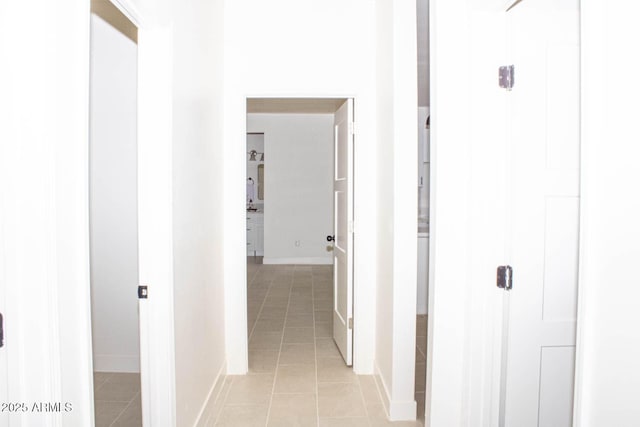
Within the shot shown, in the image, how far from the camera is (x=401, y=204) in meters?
2.65

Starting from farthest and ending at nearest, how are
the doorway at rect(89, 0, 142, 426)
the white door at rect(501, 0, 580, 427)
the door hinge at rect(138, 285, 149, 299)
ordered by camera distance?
the doorway at rect(89, 0, 142, 426)
the door hinge at rect(138, 285, 149, 299)
the white door at rect(501, 0, 580, 427)

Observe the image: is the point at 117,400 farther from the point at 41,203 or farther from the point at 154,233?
the point at 41,203

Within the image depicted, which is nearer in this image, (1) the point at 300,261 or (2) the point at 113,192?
(2) the point at 113,192

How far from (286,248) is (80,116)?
7387mm

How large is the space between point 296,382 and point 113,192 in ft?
7.06

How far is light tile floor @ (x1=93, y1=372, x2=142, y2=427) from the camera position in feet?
8.78

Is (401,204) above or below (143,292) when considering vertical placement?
above

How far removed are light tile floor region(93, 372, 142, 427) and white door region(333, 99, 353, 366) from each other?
1695mm

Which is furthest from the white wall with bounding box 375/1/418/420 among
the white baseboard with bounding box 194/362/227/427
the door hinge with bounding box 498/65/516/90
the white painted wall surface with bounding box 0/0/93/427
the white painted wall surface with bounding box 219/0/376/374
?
the white painted wall surface with bounding box 0/0/93/427

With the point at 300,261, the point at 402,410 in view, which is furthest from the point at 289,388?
the point at 300,261

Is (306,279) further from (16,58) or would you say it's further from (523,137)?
(16,58)

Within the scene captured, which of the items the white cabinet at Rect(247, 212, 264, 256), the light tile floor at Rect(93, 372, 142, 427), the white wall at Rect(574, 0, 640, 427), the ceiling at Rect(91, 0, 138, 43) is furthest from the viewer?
the white cabinet at Rect(247, 212, 264, 256)

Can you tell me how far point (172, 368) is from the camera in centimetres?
198

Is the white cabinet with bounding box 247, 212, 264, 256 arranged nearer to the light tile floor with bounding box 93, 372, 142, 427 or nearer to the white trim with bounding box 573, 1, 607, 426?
the light tile floor with bounding box 93, 372, 142, 427
